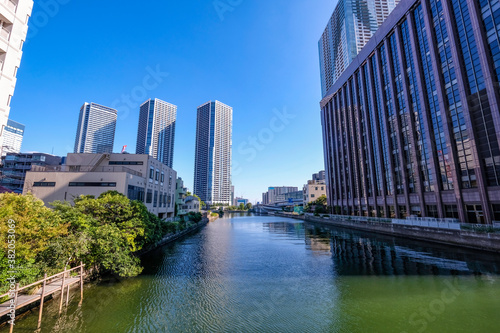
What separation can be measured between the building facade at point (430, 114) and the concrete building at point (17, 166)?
11204 centimetres

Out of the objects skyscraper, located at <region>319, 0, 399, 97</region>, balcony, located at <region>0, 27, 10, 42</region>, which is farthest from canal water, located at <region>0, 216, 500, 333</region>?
skyscraper, located at <region>319, 0, 399, 97</region>

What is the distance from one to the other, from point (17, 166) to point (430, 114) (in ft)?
425

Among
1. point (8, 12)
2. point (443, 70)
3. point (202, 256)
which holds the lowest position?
point (202, 256)

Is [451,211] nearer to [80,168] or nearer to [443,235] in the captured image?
[443,235]

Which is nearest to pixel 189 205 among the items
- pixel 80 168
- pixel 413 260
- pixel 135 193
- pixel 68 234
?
pixel 80 168

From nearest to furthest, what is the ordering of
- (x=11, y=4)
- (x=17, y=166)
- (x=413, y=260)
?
(x=11, y=4) < (x=413, y=260) < (x=17, y=166)

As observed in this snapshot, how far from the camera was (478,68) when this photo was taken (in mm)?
36438

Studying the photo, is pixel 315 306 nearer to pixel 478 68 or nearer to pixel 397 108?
pixel 478 68

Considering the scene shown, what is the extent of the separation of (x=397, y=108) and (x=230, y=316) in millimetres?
61962

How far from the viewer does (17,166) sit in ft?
265

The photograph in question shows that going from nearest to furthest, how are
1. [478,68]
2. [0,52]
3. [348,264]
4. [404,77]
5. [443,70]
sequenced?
[0,52], [348,264], [478,68], [443,70], [404,77]

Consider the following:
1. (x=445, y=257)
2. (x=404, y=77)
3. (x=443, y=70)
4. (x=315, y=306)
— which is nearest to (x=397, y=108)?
(x=404, y=77)

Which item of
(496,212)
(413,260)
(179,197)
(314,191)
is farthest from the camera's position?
(314,191)

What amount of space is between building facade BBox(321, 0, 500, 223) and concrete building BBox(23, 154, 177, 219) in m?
59.1
